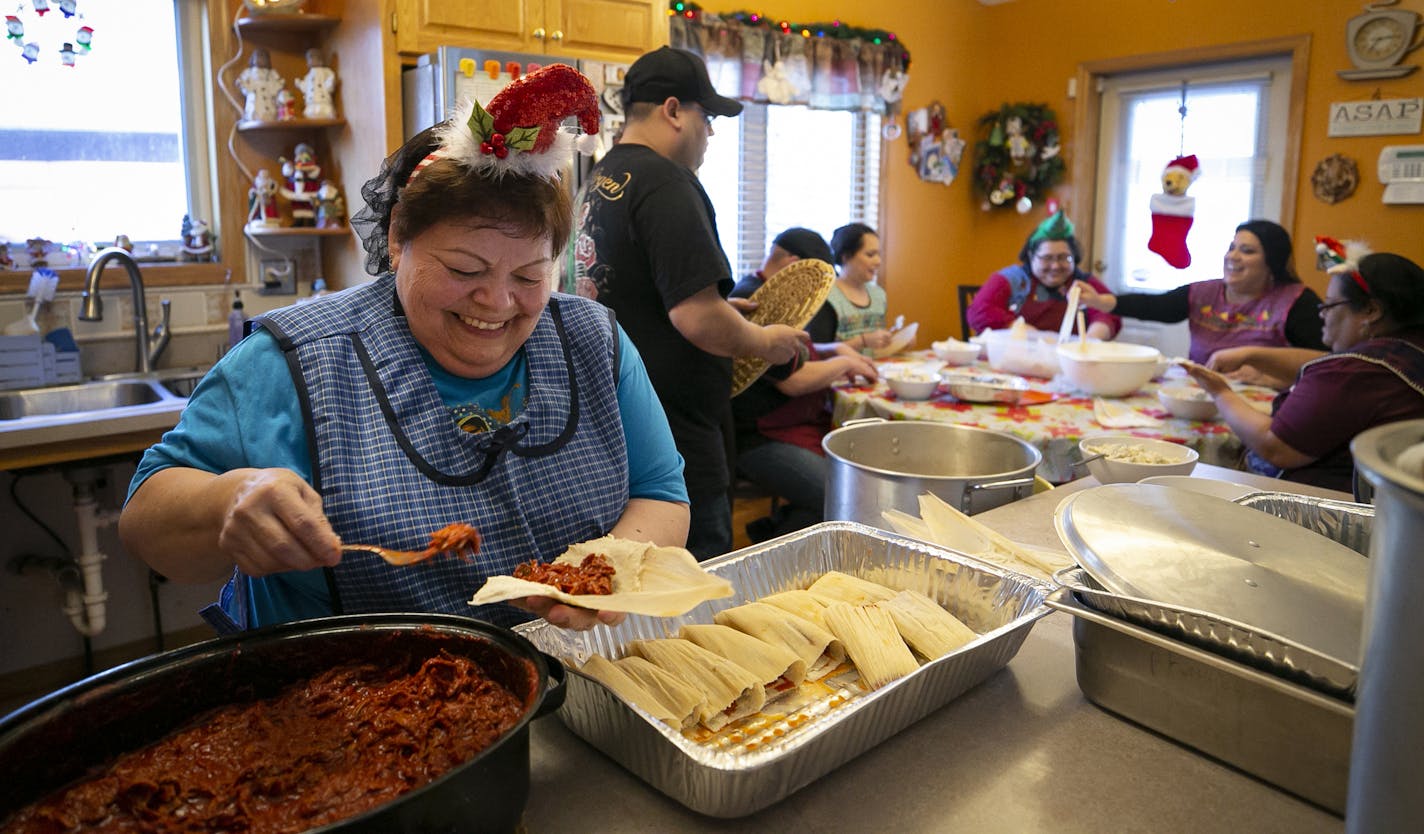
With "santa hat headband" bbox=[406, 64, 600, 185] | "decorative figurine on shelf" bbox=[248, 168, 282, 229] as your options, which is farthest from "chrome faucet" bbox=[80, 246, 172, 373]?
"santa hat headband" bbox=[406, 64, 600, 185]

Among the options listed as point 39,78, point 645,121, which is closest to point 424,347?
point 645,121

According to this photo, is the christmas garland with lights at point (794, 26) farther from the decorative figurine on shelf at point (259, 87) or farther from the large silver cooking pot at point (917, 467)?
the large silver cooking pot at point (917, 467)

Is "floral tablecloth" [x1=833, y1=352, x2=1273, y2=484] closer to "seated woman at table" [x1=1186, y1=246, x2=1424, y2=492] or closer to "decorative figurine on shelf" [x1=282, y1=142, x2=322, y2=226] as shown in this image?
"seated woman at table" [x1=1186, y1=246, x2=1424, y2=492]

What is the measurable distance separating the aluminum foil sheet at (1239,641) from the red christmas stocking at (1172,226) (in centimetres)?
418

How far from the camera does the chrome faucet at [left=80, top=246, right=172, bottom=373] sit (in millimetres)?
2889

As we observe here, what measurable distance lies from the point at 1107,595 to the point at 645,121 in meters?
1.75

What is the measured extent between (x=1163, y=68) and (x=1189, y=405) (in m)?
3.50

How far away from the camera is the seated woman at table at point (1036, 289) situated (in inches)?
174

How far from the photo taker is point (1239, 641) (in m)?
0.88

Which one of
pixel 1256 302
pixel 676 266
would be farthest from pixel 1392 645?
pixel 1256 302

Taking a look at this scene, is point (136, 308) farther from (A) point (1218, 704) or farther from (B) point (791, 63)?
(B) point (791, 63)

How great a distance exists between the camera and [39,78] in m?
3.06

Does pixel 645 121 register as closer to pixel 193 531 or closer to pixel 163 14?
pixel 193 531

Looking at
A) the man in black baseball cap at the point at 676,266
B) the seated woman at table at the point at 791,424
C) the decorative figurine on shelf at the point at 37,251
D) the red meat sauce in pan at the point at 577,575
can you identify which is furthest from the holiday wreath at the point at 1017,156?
the red meat sauce in pan at the point at 577,575
